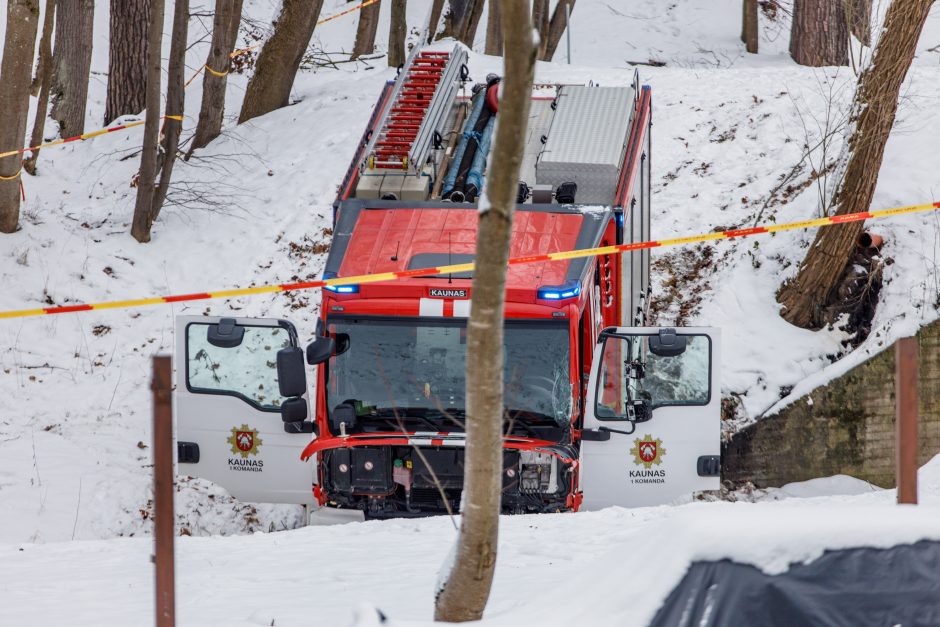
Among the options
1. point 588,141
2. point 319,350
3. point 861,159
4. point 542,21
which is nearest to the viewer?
point 319,350

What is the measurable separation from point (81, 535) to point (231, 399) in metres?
2.13

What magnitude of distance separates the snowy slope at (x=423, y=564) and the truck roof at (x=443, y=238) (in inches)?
67.9

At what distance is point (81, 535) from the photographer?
9828 mm

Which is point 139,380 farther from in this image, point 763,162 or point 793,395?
point 763,162

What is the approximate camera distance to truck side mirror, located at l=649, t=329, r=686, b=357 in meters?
7.81

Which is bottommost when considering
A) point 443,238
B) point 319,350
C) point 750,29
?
point 319,350

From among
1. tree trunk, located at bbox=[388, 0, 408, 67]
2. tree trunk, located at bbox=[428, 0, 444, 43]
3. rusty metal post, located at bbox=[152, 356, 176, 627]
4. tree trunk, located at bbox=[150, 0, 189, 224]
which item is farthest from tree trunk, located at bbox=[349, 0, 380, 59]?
rusty metal post, located at bbox=[152, 356, 176, 627]

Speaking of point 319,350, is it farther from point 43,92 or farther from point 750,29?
point 750,29

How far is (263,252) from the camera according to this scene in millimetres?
14711

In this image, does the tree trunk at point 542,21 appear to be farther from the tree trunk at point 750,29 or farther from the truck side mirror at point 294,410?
the truck side mirror at point 294,410

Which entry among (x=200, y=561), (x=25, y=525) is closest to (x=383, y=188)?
(x=200, y=561)

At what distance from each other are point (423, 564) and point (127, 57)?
40.5ft

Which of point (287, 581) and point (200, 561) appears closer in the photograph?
point (287, 581)

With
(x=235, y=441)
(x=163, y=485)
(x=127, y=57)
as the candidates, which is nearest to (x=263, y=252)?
(x=127, y=57)
